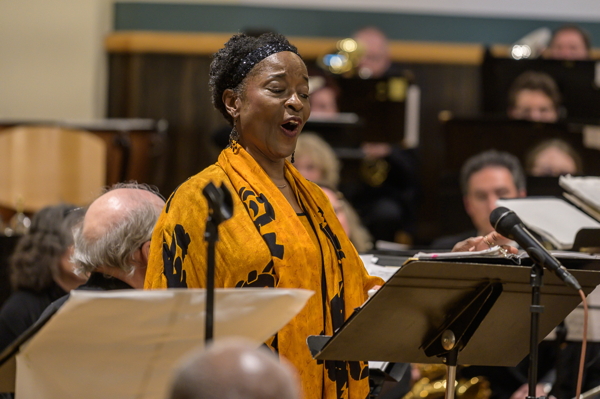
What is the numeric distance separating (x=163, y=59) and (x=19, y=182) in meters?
1.84

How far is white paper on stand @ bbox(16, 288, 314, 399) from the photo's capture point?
164 centimetres

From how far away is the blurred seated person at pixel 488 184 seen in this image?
4164mm

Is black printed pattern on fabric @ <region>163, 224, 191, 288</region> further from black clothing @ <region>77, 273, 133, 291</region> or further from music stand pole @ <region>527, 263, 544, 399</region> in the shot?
music stand pole @ <region>527, 263, 544, 399</region>

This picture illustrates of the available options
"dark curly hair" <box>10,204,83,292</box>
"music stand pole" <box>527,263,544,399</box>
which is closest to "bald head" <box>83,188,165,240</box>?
"dark curly hair" <box>10,204,83,292</box>

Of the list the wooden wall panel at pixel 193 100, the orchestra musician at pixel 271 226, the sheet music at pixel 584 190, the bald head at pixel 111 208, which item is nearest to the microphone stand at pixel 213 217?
the orchestra musician at pixel 271 226

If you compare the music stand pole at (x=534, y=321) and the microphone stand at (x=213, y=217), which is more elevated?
the microphone stand at (x=213, y=217)

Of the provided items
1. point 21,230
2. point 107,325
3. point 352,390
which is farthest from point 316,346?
point 21,230

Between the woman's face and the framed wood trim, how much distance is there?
14.9 ft

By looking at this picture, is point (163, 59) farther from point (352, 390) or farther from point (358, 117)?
point (352, 390)

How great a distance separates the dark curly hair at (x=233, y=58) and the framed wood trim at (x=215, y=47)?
445cm

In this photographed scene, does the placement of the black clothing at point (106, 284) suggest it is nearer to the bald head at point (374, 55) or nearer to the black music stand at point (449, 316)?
the black music stand at point (449, 316)

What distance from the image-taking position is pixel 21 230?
4.72 metres

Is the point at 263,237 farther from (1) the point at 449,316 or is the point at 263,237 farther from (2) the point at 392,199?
(2) the point at 392,199

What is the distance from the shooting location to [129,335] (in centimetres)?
171
